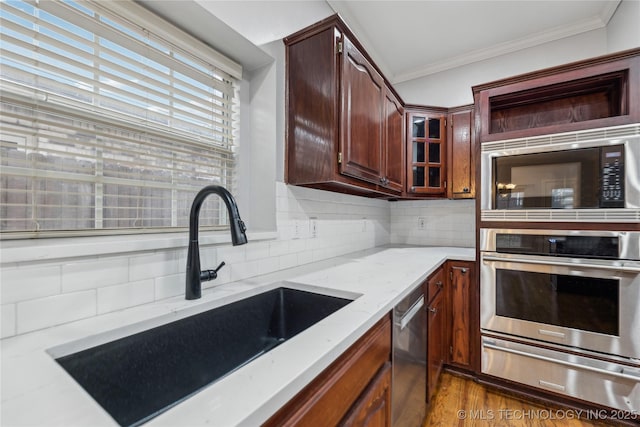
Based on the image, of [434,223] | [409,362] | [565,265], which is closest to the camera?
[409,362]

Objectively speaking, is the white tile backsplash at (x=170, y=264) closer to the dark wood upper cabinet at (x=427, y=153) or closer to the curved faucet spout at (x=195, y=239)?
the curved faucet spout at (x=195, y=239)

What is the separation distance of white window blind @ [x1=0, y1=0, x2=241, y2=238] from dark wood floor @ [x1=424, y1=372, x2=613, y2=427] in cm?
178

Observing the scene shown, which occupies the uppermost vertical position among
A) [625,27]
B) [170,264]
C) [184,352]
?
[625,27]

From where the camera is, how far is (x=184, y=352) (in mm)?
854

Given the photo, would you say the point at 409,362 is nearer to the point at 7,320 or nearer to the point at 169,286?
the point at 169,286

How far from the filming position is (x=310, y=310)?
1122 millimetres

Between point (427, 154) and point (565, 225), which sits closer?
point (565, 225)

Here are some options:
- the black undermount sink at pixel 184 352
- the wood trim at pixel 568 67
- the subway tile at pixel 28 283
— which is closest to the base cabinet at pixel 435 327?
the black undermount sink at pixel 184 352

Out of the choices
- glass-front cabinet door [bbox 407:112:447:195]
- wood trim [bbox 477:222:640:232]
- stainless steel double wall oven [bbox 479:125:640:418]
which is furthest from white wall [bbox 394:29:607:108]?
wood trim [bbox 477:222:640:232]

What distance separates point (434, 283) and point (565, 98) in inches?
61.5

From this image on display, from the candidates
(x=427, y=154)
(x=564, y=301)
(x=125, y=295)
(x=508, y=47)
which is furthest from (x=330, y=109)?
(x=508, y=47)

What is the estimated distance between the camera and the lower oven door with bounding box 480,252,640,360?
1.52 metres

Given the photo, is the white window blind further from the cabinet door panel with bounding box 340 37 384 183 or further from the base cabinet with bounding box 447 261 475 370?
the base cabinet with bounding box 447 261 475 370

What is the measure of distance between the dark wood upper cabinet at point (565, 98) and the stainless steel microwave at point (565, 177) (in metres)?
0.07
